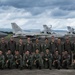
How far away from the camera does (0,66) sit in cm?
1346

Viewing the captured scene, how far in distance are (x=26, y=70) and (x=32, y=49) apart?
1340 millimetres

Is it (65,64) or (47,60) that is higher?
(47,60)

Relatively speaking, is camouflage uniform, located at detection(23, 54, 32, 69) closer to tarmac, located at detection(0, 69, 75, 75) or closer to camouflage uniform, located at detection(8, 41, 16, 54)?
tarmac, located at detection(0, 69, 75, 75)

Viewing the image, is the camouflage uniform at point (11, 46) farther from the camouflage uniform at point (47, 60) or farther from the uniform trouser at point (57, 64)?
the uniform trouser at point (57, 64)

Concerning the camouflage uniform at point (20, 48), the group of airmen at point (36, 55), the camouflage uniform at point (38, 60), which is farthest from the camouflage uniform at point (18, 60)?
the camouflage uniform at point (38, 60)

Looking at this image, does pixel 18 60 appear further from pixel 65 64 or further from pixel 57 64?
Answer: pixel 65 64

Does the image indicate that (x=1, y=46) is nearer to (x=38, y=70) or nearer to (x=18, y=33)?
(x=38, y=70)

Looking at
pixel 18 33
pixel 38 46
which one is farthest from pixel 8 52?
pixel 18 33

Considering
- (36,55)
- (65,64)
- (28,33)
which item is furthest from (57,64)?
(28,33)

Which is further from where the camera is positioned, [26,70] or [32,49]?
[32,49]

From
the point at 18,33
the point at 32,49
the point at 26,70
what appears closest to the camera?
the point at 26,70

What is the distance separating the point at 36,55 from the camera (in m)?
13.7

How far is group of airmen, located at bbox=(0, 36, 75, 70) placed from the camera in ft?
44.6

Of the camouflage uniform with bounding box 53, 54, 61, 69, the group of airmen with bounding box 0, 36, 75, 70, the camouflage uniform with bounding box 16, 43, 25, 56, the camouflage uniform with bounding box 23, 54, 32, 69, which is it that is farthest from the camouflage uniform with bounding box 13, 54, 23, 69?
the camouflage uniform with bounding box 53, 54, 61, 69
